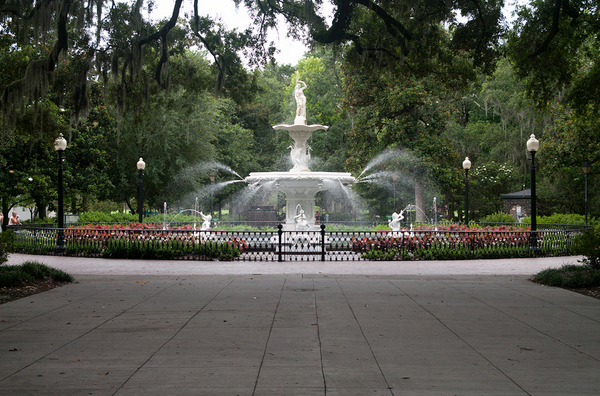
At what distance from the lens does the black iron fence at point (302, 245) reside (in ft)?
55.6

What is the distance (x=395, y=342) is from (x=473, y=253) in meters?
12.3

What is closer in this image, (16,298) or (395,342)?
(395,342)

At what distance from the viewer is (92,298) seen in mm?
8969

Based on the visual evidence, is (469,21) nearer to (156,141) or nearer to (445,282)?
(445,282)

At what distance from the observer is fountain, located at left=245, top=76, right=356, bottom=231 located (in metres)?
20.7

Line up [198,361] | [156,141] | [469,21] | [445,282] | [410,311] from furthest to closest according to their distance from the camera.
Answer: [156,141] < [469,21] < [445,282] < [410,311] < [198,361]

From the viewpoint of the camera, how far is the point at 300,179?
20859 millimetres

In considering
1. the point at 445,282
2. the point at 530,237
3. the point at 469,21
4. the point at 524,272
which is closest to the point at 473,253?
the point at 530,237

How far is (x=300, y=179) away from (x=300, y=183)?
1.09ft

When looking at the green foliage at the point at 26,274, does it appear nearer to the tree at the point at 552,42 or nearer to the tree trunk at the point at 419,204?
the tree at the point at 552,42

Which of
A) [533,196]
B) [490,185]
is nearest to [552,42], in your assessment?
[533,196]

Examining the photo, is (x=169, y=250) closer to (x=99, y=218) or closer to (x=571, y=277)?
(x=571, y=277)

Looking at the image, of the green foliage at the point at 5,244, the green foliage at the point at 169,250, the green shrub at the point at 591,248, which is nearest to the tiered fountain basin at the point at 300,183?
the green foliage at the point at 169,250

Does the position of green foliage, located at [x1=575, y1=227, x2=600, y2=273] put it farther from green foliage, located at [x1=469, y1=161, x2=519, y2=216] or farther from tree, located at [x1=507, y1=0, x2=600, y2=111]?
green foliage, located at [x1=469, y1=161, x2=519, y2=216]
